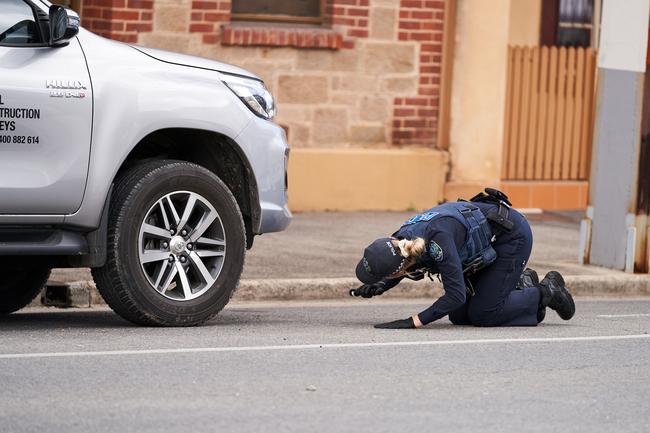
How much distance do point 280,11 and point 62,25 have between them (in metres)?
7.18

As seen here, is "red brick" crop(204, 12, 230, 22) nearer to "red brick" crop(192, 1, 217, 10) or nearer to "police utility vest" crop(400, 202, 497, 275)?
"red brick" crop(192, 1, 217, 10)

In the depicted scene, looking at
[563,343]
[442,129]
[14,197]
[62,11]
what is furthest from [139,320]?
[442,129]

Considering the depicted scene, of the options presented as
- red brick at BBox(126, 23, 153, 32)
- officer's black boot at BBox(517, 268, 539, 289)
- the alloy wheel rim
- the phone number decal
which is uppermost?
red brick at BBox(126, 23, 153, 32)

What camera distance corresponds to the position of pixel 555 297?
29.7ft

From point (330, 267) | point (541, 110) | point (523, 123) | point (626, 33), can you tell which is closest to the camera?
point (330, 267)

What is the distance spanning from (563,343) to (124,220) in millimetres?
2426

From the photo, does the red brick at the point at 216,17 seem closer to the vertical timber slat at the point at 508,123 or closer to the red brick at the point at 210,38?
the red brick at the point at 210,38

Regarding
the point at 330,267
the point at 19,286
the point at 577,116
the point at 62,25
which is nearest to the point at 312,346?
the point at 62,25

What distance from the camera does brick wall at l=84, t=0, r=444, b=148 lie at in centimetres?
1435

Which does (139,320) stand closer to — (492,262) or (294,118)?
A: (492,262)

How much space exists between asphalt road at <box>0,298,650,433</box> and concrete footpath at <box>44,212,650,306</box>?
3.97ft

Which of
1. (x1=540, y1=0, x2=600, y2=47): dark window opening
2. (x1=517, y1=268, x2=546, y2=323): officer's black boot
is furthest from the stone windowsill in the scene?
(x1=517, y1=268, x2=546, y2=323): officer's black boot

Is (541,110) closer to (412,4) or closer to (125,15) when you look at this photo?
(412,4)

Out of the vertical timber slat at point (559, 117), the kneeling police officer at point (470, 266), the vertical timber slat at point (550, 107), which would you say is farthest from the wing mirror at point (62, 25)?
the vertical timber slat at point (559, 117)
